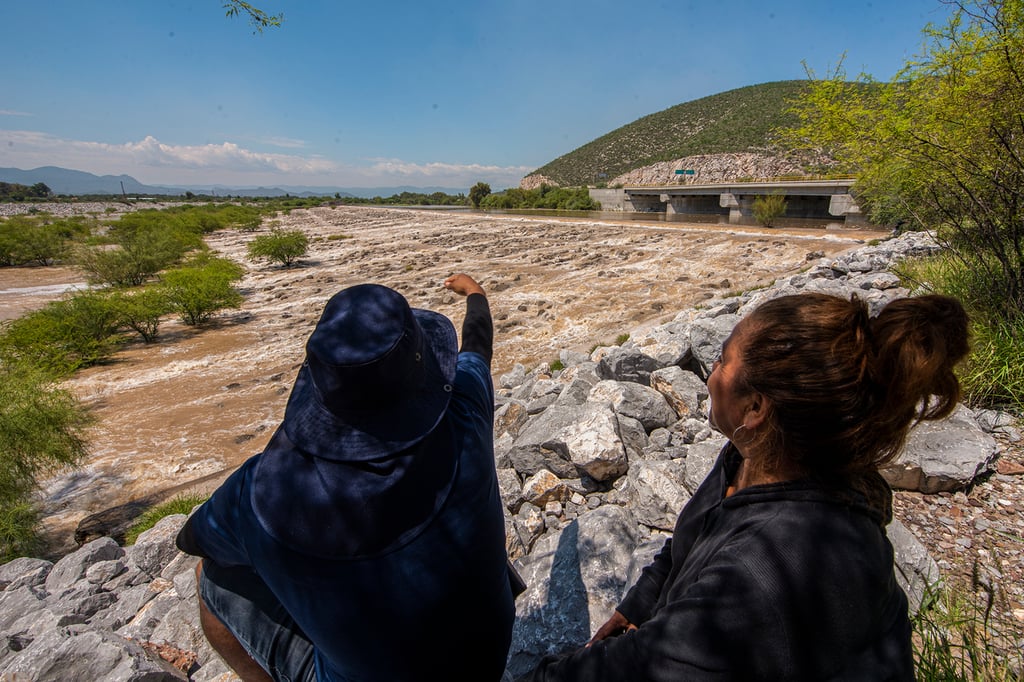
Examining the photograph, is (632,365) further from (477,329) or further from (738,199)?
(738,199)

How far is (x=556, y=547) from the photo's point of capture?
8.09ft

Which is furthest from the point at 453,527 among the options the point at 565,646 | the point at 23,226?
the point at 23,226

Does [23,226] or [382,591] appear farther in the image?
[23,226]

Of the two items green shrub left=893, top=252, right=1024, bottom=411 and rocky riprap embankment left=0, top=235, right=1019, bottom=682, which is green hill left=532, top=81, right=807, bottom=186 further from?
rocky riprap embankment left=0, top=235, right=1019, bottom=682

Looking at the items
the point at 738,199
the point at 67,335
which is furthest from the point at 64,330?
the point at 738,199

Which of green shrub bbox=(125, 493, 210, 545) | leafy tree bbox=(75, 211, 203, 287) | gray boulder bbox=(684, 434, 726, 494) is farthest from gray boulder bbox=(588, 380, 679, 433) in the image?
leafy tree bbox=(75, 211, 203, 287)

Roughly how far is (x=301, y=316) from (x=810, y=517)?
1422cm

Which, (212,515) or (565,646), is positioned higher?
(212,515)

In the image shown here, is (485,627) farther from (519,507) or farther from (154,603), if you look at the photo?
(154,603)

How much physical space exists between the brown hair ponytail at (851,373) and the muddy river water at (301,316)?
6745mm

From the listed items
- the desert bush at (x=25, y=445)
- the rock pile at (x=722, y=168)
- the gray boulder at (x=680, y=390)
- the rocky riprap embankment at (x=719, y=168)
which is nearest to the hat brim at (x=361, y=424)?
the gray boulder at (x=680, y=390)

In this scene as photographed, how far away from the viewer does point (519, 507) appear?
3.22 metres

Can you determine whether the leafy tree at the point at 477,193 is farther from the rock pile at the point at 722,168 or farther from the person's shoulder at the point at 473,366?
the person's shoulder at the point at 473,366

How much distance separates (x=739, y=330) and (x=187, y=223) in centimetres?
4528
